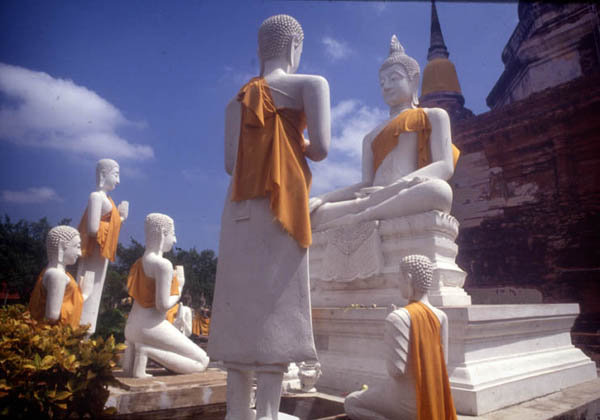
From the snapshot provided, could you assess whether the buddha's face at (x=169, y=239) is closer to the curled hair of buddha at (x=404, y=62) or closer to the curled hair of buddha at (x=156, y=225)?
the curled hair of buddha at (x=156, y=225)

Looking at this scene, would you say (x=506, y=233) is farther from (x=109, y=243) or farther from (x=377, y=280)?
(x=109, y=243)

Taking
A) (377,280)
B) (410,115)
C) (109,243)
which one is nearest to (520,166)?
(410,115)

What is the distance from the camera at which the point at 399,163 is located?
5.71 m

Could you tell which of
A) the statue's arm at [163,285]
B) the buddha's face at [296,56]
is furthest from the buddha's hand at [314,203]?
the buddha's face at [296,56]

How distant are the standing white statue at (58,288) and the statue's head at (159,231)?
772mm

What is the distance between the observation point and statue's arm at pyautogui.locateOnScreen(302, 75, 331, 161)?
2535 mm

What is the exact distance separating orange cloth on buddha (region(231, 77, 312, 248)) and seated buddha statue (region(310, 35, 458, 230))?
2376 mm

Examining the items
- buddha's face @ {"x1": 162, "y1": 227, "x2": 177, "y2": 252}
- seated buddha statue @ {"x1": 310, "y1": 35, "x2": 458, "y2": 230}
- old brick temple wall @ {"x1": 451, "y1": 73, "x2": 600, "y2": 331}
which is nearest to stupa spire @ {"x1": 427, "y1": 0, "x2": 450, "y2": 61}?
old brick temple wall @ {"x1": 451, "y1": 73, "x2": 600, "y2": 331}

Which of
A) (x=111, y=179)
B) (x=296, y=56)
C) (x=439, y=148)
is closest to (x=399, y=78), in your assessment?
(x=439, y=148)

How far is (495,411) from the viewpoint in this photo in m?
3.36

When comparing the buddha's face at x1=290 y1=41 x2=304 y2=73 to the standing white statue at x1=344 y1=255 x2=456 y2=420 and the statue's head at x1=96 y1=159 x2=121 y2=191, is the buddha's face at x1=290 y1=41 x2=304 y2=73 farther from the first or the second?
the statue's head at x1=96 y1=159 x2=121 y2=191

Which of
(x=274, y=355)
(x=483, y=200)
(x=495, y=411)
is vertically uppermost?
(x=483, y=200)

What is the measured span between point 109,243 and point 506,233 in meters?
9.73

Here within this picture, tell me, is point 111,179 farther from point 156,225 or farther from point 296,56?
point 296,56
